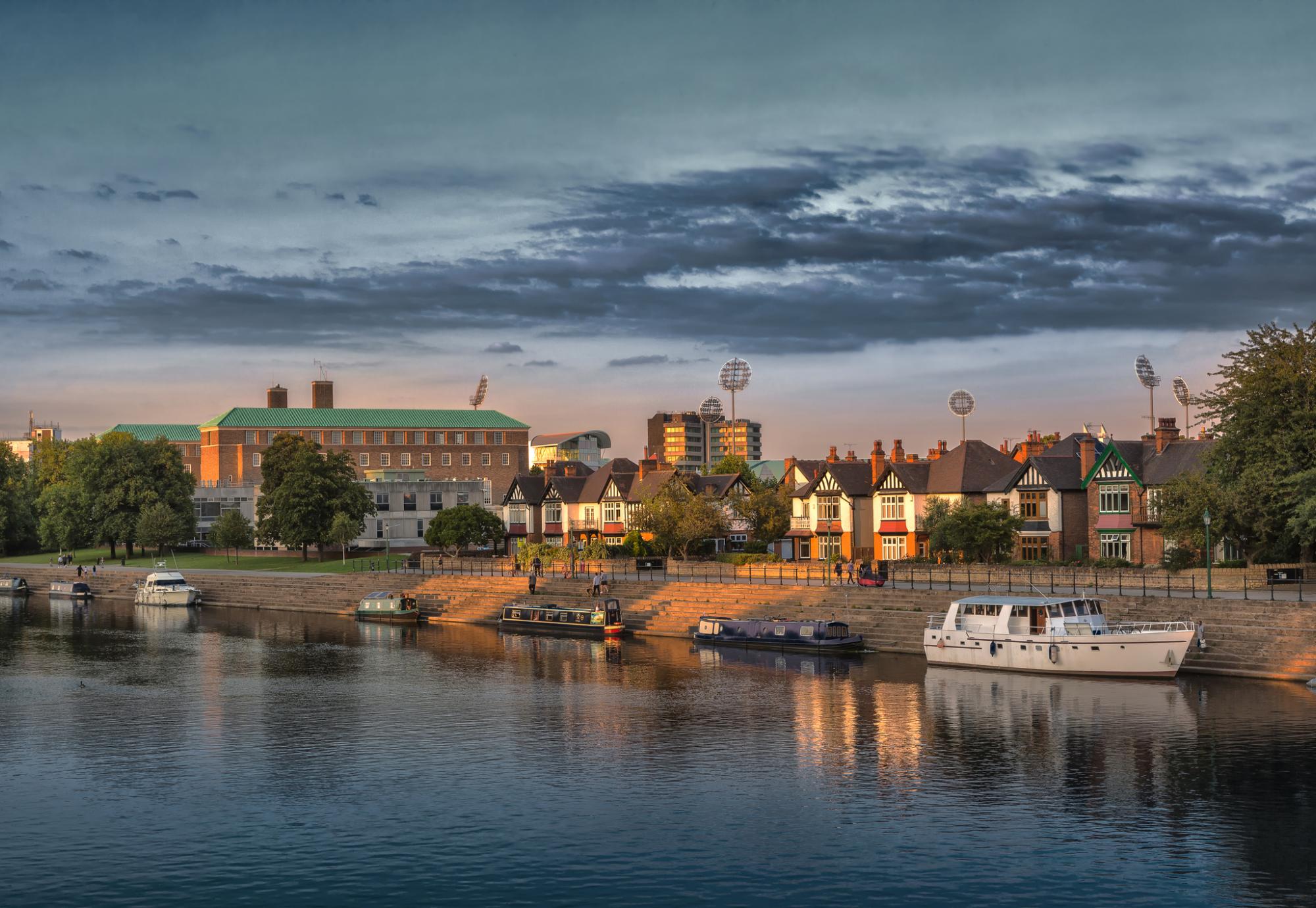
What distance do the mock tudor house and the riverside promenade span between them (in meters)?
21.6

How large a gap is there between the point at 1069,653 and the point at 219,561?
101031mm

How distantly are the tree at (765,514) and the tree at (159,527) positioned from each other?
215ft

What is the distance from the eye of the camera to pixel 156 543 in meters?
145

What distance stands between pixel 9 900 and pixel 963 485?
81872 mm

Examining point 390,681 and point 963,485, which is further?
point 963,485

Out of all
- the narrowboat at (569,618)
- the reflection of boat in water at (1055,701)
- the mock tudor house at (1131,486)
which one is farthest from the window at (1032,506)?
the reflection of boat in water at (1055,701)

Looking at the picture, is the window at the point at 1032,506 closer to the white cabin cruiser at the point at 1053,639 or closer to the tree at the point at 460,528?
Result: the white cabin cruiser at the point at 1053,639

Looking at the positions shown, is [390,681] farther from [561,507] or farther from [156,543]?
[156,543]

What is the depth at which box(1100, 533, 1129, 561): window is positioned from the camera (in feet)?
299

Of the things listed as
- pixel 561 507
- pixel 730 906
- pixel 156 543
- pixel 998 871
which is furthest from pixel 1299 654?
pixel 156 543

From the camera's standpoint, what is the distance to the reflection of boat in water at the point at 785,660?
65.1 metres

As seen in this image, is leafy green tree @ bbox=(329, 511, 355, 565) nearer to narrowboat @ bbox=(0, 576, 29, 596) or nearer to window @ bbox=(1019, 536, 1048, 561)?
narrowboat @ bbox=(0, 576, 29, 596)

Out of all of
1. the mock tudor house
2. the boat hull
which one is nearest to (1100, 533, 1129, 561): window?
the mock tudor house

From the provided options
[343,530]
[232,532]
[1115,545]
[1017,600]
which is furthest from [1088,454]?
[232,532]
